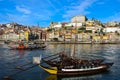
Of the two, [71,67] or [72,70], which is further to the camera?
[71,67]

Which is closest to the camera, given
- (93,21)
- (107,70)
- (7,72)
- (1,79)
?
(1,79)

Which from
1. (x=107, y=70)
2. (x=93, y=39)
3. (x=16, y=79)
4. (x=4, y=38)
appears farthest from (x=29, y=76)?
(x=4, y=38)

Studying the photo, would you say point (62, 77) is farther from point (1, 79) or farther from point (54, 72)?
point (1, 79)

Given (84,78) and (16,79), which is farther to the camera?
(84,78)

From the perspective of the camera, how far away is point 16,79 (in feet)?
90.0

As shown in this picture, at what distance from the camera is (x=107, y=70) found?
111 ft

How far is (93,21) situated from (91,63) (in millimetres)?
164991

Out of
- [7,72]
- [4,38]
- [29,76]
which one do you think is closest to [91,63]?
[29,76]

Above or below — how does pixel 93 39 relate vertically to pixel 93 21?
below

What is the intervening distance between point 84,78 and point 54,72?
12.8 ft

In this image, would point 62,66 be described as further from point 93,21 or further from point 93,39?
point 93,21

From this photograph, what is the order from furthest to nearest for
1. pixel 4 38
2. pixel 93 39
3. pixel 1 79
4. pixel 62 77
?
pixel 4 38 < pixel 93 39 < pixel 62 77 < pixel 1 79

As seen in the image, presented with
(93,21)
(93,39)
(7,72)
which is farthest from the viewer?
(93,21)

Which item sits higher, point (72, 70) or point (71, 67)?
point (71, 67)
